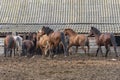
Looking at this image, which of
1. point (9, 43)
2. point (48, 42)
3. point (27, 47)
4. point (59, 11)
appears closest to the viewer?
point (48, 42)

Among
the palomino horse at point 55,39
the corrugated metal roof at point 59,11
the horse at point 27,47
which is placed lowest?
the horse at point 27,47

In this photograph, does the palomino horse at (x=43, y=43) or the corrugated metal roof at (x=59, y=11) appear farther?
the corrugated metal roof at (x=59, y=11)

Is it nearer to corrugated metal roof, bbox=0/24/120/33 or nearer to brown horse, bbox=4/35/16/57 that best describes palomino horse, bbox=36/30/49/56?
brown horse, bbox=4/35/16/57

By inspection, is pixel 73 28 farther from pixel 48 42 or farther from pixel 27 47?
pixel 48 42

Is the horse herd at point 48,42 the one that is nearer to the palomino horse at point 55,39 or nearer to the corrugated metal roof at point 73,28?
the palomino horse at point 55,39

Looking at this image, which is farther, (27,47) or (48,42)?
(27,47)

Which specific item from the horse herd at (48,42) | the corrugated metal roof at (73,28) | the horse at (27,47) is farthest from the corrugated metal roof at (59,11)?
the horse at (27,47)

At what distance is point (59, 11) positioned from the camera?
3462 cm

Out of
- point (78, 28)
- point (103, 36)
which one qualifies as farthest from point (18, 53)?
point (78, 28)

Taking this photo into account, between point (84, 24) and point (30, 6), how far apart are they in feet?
21.2

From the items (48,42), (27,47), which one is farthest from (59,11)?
(48,42)

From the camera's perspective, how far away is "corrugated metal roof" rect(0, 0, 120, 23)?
33.1 metres

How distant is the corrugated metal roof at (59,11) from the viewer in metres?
33.1

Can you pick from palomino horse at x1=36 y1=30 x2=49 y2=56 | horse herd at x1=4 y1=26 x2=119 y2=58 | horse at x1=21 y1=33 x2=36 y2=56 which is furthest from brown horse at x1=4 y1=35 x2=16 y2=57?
palomino horse at x1=36 y1=30 x2=49 y2=56
